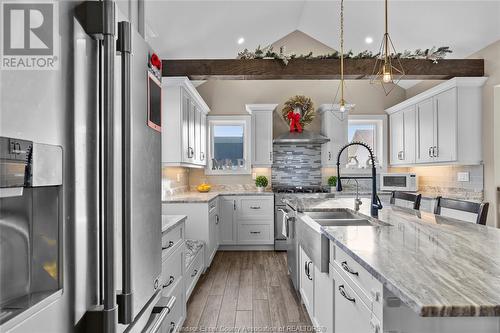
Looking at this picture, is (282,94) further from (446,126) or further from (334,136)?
(446,126)

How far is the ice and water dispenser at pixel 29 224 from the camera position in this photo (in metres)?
0.48

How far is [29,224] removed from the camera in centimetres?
54

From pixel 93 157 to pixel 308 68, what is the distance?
129 inches

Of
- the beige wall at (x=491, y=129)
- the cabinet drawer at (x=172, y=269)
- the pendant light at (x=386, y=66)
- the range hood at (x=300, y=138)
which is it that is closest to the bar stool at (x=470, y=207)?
the pendant light at (x=386, y=66)

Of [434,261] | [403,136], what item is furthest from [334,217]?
[403,136]

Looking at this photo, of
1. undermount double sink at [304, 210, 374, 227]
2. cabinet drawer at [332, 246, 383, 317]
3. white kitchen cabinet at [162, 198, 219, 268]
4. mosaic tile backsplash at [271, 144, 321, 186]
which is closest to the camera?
cabinet drawer at [332, 246, 383, 317]

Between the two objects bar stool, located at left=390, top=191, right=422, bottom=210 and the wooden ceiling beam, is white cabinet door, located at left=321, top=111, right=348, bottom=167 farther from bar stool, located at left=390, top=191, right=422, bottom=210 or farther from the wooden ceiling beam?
bar stool, located at left=390, top=191, right=422, bottom=210

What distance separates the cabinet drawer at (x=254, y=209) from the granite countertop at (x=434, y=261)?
9.30 feet

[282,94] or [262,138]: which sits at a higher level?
[282,94]

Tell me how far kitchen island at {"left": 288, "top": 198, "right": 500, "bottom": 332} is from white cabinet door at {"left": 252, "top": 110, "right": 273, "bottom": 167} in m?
3.23

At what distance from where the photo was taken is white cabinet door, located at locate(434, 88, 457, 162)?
11.7 feet

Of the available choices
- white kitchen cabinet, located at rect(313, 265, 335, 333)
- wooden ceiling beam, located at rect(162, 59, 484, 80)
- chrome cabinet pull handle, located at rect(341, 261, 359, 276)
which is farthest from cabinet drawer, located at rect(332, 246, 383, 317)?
wooden ceiling beam, located at rect(162, 59, 484, 80)

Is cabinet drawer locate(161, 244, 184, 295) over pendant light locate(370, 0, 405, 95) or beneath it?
beneath
